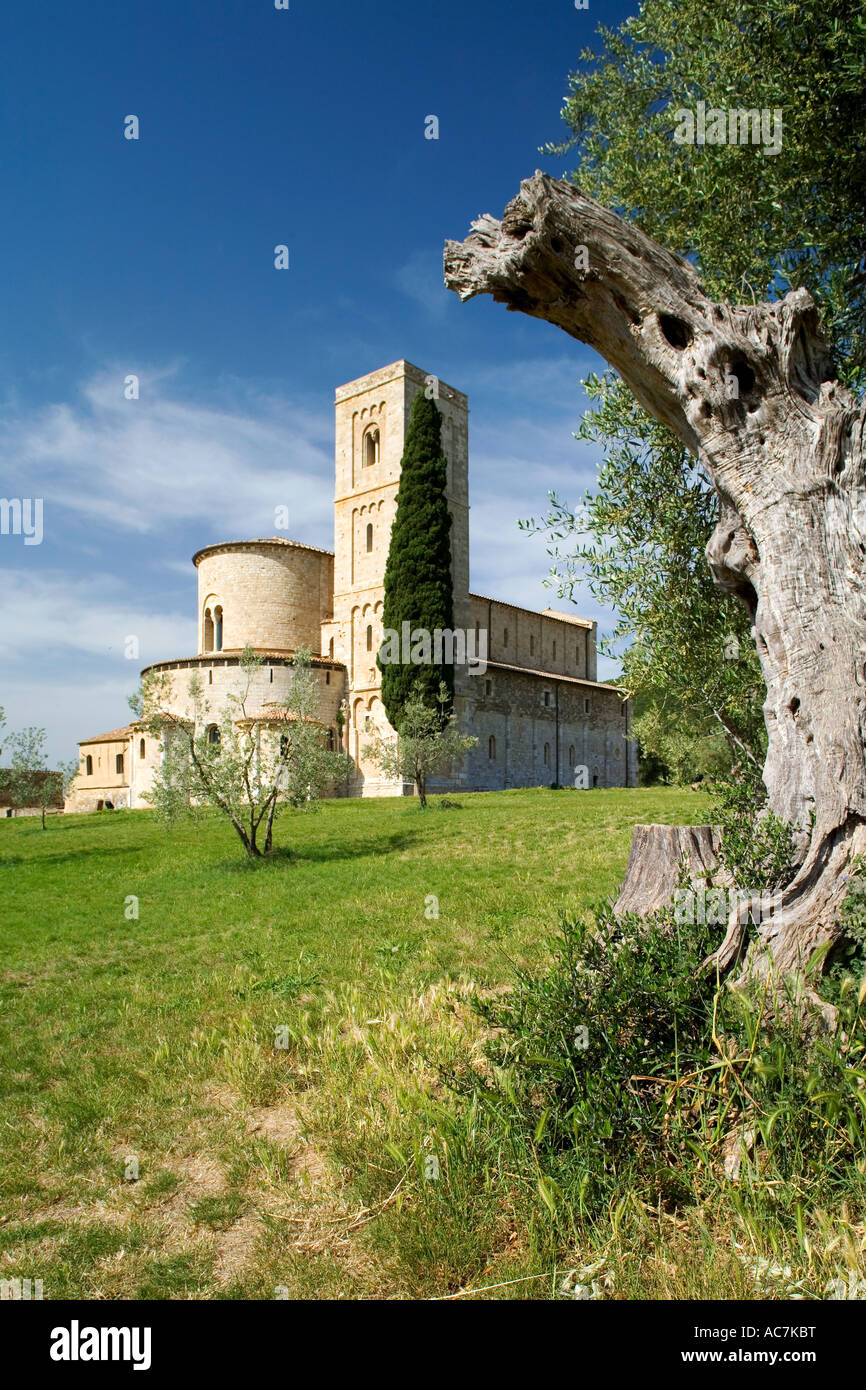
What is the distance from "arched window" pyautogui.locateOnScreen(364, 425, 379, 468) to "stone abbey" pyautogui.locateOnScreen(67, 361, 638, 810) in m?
0.06

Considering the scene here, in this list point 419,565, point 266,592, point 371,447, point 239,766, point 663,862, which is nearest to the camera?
point 663,862

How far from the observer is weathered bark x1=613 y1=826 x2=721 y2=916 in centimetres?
484

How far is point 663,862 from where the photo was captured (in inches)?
194

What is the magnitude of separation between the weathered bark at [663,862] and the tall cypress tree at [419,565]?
28130mm

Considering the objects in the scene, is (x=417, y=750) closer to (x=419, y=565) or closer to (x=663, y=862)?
(x=419, y=565)

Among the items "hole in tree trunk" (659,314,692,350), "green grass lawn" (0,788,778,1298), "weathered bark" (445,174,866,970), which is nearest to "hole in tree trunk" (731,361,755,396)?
"weathered bark" (445,174,866,970)

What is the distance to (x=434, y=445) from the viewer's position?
1412 inches

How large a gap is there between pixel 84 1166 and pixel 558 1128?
276 centimetres

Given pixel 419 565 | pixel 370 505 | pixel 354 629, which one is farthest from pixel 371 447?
pixel 419 565

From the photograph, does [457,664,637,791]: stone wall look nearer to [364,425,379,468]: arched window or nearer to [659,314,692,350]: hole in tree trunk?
[364,425,379,468]: arched window

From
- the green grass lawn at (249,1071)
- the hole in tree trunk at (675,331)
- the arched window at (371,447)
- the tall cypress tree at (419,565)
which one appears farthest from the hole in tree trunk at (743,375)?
the arched window at (371,447)

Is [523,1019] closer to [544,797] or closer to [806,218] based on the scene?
[806,218]

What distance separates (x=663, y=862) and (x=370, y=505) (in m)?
36.8

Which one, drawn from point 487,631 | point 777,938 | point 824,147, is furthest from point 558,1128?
point 487,631
